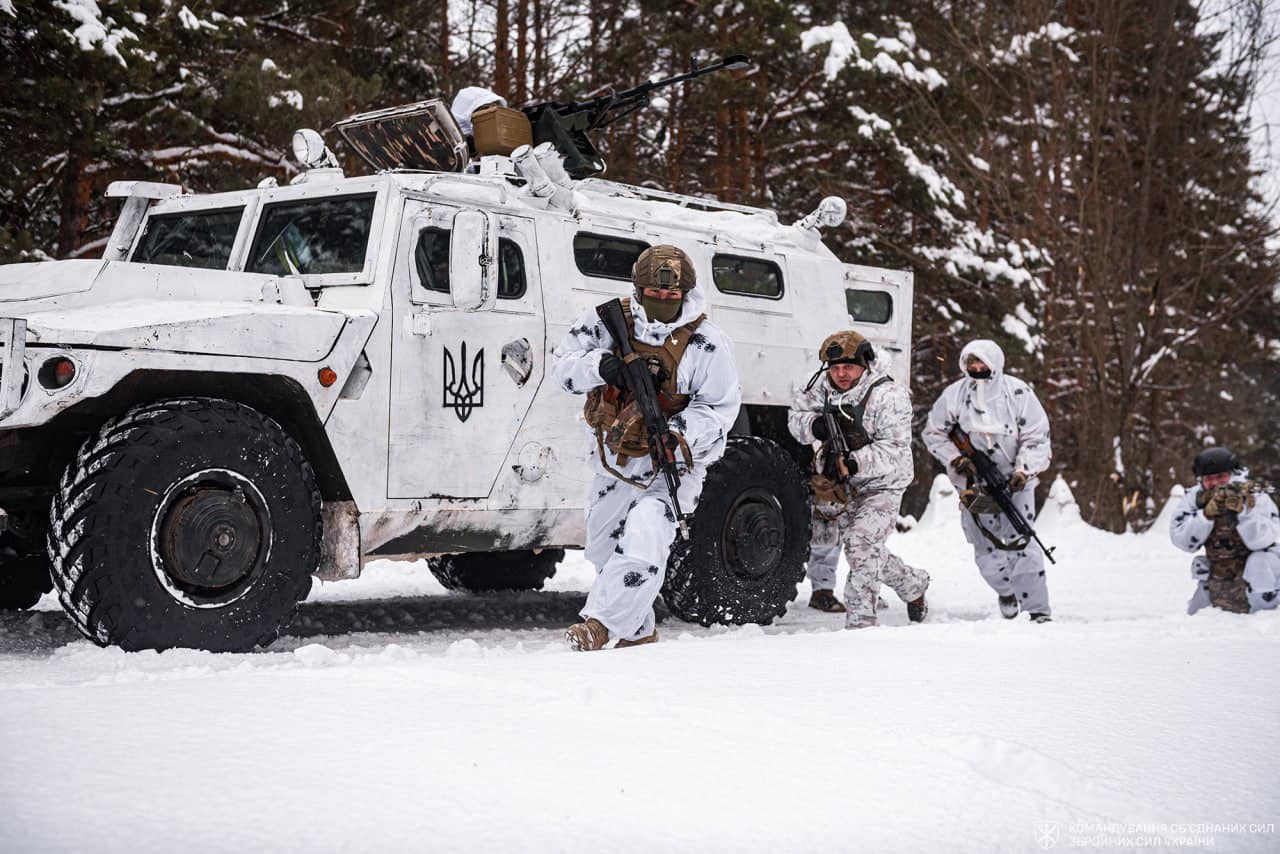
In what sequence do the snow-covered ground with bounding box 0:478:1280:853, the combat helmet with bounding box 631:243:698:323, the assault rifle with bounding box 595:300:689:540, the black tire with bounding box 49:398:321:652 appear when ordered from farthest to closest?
the combat helmet with bounding box 631:243:698:323
the assault rifle with bounding box 595:300:689:540
the black tire with bounding box 49:398:321:652
the snow-covered ground with bounding box 0:478:1280:853

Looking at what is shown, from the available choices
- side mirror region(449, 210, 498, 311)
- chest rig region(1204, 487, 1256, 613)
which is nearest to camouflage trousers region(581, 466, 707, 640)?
side mirror region(449, 210, 498, 311)

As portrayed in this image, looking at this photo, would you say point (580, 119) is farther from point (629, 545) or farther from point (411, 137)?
point (629, 545)

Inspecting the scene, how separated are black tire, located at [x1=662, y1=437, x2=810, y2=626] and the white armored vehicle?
0.04ft

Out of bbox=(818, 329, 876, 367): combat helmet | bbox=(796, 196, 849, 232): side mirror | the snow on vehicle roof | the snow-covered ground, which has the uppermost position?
bbox=(796, 196, 849, 232): side mirror

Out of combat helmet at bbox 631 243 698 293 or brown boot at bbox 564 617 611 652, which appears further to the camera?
combat helmet at bbox 631 243 698 293

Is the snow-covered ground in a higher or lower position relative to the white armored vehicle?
lower

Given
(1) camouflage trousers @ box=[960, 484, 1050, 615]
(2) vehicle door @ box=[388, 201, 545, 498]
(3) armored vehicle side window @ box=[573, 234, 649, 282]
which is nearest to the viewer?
(2) vehicle door @ box=[388, 201, 545, 498]

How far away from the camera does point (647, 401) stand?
4852 mm

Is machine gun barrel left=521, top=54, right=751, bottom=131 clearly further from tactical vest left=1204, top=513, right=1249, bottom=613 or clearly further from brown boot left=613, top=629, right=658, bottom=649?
tactical vest left=1204, top=513, right=1249, bottom=613

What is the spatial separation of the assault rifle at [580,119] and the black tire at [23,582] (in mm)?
3134

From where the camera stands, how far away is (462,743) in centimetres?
277

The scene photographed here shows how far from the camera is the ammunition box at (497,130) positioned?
20.9 ft

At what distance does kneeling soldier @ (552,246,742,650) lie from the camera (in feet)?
15.9

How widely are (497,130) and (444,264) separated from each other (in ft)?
4.07
